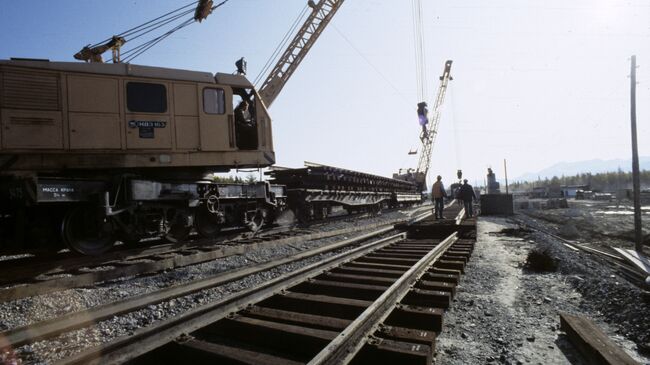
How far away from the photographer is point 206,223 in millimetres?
9016

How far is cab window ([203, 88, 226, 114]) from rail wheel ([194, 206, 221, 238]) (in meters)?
2.26

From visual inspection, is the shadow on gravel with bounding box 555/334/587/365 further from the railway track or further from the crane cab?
the crane cab

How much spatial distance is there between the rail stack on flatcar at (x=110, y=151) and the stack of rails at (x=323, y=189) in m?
5.05

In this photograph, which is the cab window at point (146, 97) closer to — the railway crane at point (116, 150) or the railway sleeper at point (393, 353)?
the railway crane at point (116, 150)

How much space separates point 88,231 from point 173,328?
5.07 meters

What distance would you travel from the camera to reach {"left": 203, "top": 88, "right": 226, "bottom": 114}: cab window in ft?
27.1

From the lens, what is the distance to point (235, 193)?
933 centimetres

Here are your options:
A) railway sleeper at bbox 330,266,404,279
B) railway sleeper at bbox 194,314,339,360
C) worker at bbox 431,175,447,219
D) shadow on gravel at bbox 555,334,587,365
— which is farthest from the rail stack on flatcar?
worker at bbox 431,175,447,219

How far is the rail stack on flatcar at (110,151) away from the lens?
6285 mm

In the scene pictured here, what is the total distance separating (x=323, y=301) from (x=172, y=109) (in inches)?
230

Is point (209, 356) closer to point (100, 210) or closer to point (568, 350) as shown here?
point (568, 350)

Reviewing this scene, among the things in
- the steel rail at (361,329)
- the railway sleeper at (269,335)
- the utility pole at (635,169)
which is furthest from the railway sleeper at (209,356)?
the utility pole at (635,169)

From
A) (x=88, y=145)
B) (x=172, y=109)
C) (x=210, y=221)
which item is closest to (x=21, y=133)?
(x=88, y=145)

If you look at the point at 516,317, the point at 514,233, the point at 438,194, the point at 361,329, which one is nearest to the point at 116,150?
the point at 361,329
